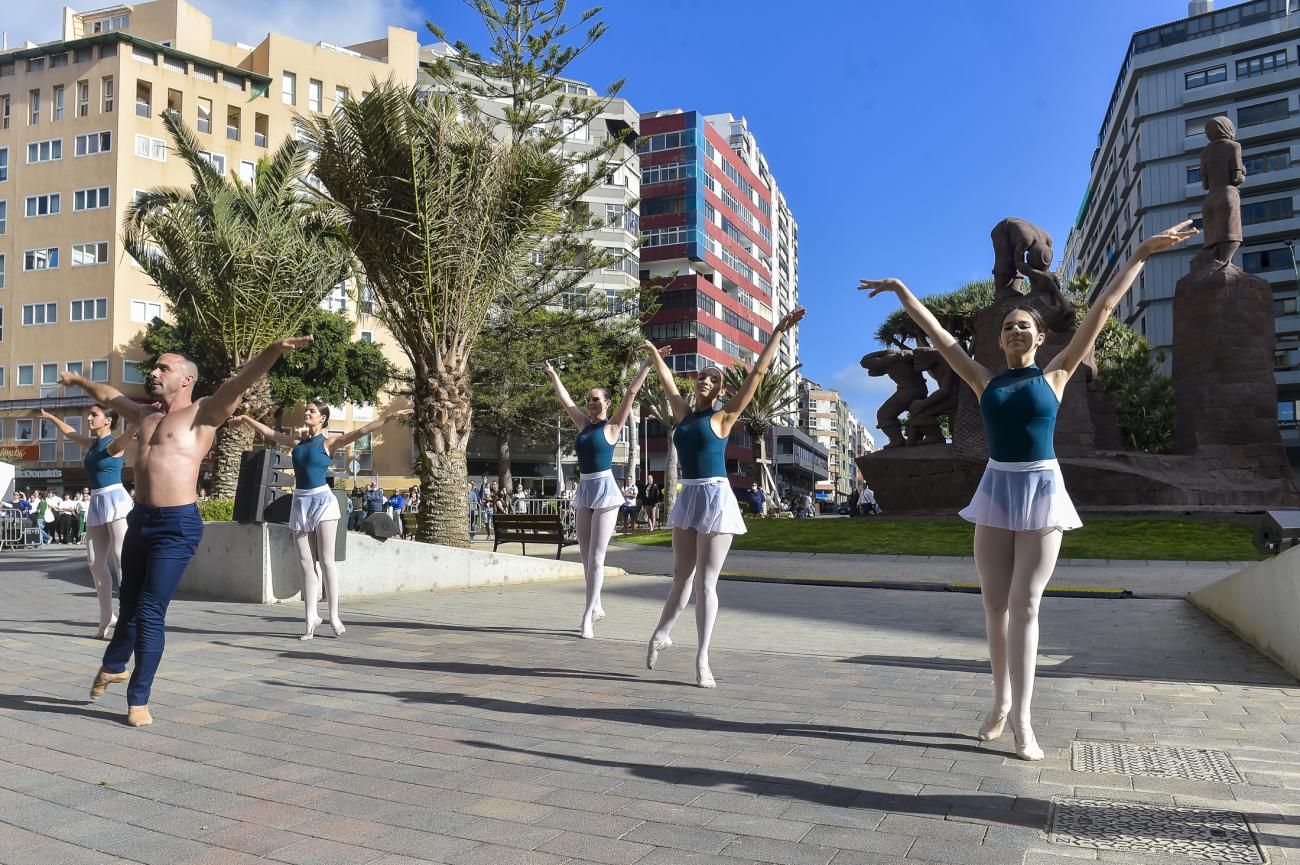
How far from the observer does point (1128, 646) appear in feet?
→ 26.7

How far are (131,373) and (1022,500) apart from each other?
54585 mm

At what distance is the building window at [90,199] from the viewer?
51.2m

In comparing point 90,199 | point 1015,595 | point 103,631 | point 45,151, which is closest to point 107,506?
point 103,631

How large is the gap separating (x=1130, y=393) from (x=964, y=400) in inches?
709

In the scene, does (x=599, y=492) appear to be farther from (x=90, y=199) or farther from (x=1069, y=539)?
(x=90, y=199)

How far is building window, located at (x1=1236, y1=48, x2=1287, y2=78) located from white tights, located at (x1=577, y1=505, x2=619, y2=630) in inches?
2779

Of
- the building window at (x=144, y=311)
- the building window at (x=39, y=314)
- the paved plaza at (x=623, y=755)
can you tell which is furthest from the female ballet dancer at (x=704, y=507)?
the building window at (x=39, y=314)

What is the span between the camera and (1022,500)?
4.44 m

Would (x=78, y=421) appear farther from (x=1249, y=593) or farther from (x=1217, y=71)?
(x=1217, y=71)

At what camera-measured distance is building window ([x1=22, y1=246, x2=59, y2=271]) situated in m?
52.1

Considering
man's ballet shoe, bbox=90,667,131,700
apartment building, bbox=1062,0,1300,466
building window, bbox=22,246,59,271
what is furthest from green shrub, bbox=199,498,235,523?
apartment building, bbox=1062,0,1300,466

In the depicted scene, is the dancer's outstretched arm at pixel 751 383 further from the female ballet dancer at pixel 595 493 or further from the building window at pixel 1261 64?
the building window at pixel 1261 64

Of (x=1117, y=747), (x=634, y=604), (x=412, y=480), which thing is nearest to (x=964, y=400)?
(x=634, y=604)

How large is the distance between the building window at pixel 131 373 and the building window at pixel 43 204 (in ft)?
29.6
